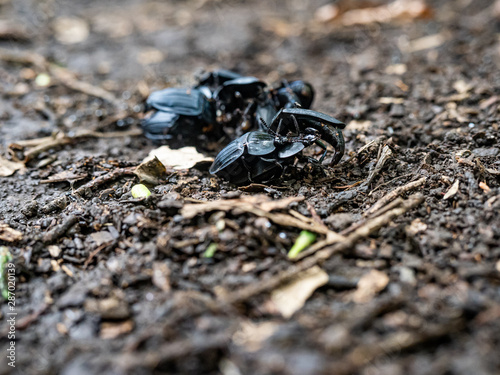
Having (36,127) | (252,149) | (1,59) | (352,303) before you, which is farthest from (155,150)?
(1,59)

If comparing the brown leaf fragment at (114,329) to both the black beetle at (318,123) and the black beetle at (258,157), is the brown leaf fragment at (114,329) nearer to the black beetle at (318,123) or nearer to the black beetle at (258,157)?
the black beetle at (258,157)

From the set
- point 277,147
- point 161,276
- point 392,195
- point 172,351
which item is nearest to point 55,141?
point 277,147

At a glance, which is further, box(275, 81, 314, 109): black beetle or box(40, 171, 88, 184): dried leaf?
box(275, 81, 314, 109): black beetle

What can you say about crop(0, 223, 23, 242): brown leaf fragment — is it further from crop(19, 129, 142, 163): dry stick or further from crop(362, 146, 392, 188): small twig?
crop(362, 146, 392, 188): small twig

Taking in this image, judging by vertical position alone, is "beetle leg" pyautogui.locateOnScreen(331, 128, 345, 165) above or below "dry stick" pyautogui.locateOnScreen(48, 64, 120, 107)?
above

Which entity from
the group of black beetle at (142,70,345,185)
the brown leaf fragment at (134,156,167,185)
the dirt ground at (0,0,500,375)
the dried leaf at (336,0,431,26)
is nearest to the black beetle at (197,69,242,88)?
the group of black beetle at (142,70,345,185)

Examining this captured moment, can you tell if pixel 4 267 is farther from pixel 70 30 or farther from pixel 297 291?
pixel 70 30
